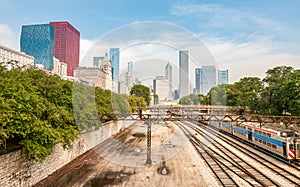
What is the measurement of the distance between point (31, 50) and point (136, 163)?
547ft

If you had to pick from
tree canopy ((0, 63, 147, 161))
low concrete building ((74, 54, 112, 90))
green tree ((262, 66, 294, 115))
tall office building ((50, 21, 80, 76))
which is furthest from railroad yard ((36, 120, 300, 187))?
tall office building ((50, 21, 80, 76))

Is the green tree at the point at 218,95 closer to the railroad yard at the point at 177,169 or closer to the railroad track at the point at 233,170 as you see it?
the railroad yard at the point at 177,169

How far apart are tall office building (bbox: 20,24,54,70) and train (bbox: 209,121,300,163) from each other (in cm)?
15138

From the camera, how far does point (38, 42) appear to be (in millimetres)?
164125

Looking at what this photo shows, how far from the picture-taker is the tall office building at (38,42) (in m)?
158

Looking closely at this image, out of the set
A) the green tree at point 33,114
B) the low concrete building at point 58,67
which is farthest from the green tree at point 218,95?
the low concrete building at point 58,67

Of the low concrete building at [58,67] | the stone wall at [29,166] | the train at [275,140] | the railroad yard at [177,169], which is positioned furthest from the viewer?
the low concrete building at [58,67]

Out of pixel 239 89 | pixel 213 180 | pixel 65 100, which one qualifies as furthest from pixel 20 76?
pixel 239 89

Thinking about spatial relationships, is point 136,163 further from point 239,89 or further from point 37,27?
point 37,27

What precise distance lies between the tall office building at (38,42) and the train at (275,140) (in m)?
151

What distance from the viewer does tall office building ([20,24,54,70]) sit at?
519 feet

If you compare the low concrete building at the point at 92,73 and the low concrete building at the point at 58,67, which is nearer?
the low concrete building at the point at 92,73

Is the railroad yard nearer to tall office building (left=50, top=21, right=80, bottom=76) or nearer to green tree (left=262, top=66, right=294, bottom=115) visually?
green tree (left=262, top=66, right=294, bottom=115)

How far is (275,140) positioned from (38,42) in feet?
574
